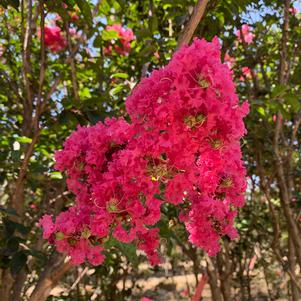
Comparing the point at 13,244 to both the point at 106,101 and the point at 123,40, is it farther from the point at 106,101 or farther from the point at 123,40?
the point at 123,40

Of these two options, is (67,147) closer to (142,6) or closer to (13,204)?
(13,204)

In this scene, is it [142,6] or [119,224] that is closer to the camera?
[119,224]

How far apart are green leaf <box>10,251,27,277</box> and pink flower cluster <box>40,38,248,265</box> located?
57 cm

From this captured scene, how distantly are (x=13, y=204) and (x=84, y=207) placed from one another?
1.06m

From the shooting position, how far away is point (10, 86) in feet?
7.46

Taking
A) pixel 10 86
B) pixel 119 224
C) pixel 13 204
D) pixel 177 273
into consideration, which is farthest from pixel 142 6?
pixel 177 273

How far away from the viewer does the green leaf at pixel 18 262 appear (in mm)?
1545

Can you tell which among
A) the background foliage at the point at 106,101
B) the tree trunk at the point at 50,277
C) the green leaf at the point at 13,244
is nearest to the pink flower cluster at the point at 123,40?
the background foliage at the point at 106,101

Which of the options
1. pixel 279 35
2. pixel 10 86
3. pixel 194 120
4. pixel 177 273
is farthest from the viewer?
pixel 177 273

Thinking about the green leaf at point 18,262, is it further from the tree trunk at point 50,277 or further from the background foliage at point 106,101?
the tree trunk at point 50,277

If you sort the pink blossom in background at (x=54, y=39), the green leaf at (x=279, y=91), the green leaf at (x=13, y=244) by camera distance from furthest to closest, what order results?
the pink blossom in background at (x=54, y=39), the green leaf at (x=279, y=91), the green leaf at (x=13, y=244)

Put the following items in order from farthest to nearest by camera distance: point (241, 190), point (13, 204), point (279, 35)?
point (279, 35)
point (13, 204)
point (241, 190)

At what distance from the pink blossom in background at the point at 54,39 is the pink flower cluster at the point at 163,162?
7.34 ft

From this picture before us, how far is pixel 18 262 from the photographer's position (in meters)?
1.56
